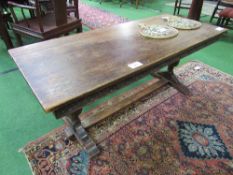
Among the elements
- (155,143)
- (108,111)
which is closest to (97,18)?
(108,111)

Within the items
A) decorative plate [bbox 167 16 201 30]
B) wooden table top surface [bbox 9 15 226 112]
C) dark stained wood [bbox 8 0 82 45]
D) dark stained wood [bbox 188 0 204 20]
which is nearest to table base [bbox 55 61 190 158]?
wooden table top surface [bbox 9 15 226 112]

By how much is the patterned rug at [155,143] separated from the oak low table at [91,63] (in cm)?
10

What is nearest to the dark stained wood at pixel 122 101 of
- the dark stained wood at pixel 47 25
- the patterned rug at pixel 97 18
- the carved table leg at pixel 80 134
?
the carved table leg at pixel 80 134

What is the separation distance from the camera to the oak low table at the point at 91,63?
859 millimetres

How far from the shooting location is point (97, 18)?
3766 mm

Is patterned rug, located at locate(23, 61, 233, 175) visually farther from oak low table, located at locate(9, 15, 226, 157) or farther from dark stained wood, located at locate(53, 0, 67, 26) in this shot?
dark stained wood, located at locate(53, 0, 67, 26)

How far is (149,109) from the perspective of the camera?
1577 millimetres

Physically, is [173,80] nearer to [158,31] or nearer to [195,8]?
[158,31]

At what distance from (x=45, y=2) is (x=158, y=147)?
8.65ft

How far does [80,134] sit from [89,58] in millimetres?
542

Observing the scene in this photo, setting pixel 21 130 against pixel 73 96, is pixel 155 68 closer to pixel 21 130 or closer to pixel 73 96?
pixel 73 96

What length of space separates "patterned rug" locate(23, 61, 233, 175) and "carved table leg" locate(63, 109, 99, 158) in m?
0.05

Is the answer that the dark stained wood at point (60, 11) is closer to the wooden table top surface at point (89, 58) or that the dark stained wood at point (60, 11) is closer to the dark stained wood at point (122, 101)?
the wooden table top surface at point (89, 58)

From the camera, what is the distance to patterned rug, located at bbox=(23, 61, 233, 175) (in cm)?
115
